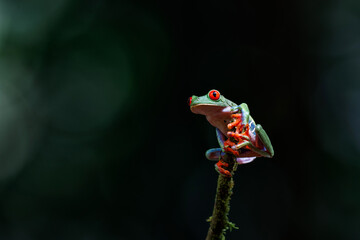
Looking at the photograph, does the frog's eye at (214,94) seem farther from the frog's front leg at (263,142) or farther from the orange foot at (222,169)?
the orange foot at (222,169)

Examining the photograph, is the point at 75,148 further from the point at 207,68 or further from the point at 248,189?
the point at 248,189

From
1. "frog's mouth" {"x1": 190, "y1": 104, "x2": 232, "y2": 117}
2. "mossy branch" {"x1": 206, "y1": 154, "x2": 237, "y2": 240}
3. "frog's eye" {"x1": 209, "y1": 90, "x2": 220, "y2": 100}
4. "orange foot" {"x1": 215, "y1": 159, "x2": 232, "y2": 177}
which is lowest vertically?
"mossy branch" {"x1": 206, "y1": 154, "x2": 237, "y2": 240}

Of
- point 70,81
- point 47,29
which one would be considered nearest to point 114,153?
point 70,81

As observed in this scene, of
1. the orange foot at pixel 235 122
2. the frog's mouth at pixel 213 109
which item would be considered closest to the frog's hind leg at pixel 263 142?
the orange foot at pixel 235 122

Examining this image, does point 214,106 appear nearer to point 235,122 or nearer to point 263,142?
point 235,122

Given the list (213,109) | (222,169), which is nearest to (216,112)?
(213,109)

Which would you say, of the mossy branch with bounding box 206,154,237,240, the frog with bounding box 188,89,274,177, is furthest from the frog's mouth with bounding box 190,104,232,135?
the mossy branch with bounding box 206,154,237,240

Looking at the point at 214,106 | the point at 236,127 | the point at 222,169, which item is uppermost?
the point at 214,106

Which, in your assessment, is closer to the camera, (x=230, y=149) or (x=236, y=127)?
(x=230, y=149)

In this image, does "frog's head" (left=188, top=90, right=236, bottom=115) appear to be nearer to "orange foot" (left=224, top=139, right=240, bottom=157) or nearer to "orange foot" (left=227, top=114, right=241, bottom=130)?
"orange foot" (left=227, top=114, right=241, bottom=130)
